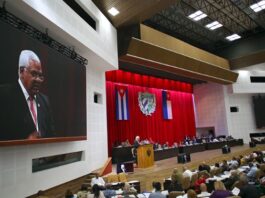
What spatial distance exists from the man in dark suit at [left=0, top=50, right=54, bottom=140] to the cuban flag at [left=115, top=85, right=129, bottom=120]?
23.4 feet

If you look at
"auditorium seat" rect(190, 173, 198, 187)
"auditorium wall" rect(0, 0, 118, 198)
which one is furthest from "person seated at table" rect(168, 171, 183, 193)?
"auditorium wall" rect(0, 0, 118, 198)

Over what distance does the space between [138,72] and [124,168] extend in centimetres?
692

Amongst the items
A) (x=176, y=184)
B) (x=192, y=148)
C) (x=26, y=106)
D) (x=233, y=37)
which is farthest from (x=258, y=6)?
(x=26, y=106)

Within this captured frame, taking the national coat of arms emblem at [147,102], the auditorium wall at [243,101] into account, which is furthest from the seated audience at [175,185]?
the auditorium wall at [243,101]

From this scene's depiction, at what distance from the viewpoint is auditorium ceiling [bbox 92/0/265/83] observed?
31.8 feet

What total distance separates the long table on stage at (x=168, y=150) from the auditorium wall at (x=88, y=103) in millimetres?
1421

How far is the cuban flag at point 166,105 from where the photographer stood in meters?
16.5

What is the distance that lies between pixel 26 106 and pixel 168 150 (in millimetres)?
9779

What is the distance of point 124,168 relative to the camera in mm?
9164

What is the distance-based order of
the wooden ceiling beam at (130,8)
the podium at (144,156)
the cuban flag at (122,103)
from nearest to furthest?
the wooden ceiling beam at (130,8) < the podium at (144,156) < the cuban flag at (122,103)

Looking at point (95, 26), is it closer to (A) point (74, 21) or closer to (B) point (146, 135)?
(A) point (74, 21)

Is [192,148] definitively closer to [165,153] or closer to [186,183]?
[165,153]

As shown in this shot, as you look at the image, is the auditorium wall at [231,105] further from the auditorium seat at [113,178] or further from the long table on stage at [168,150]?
the auditorium seat at [113,178]

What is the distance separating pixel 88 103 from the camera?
9.54 metres
